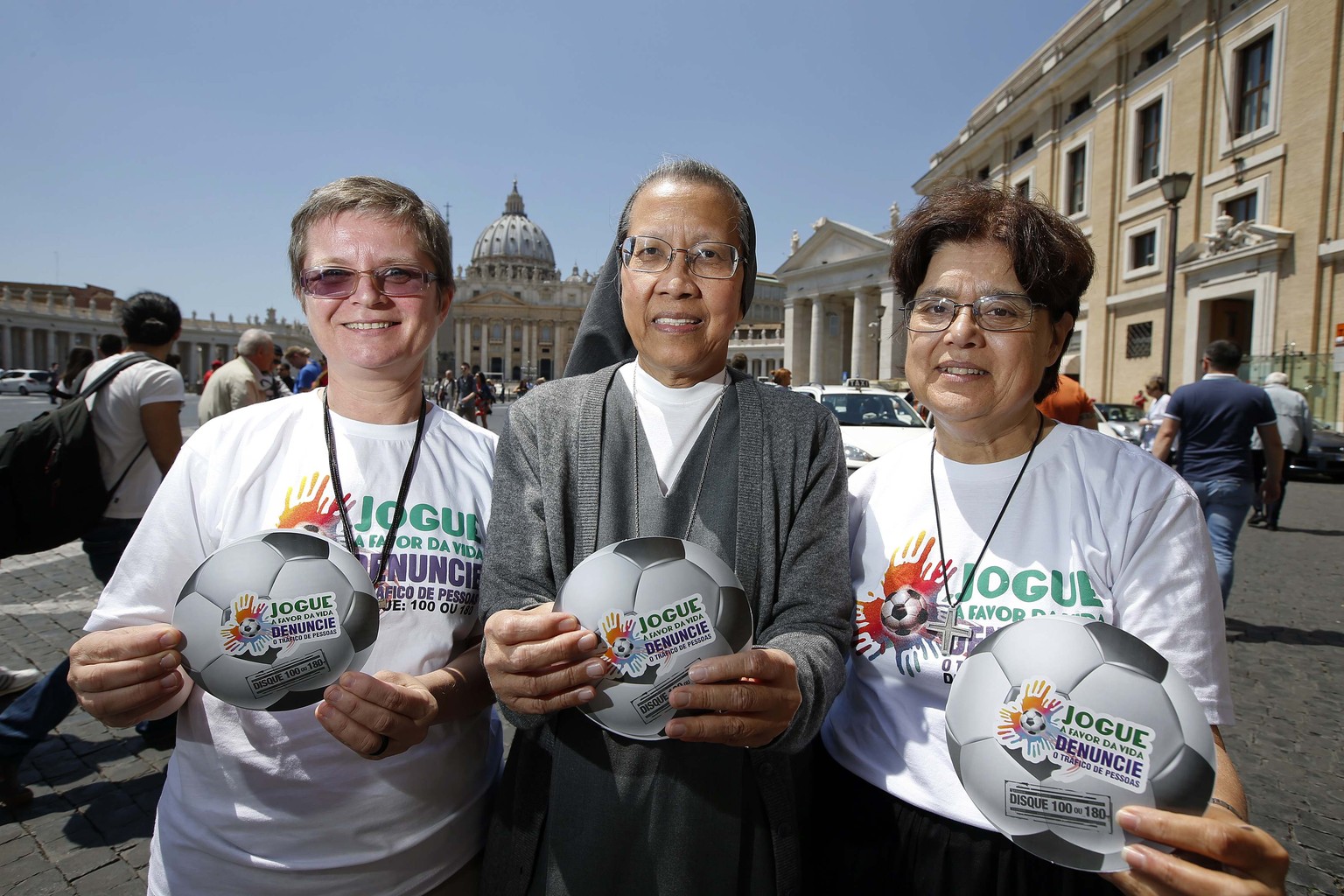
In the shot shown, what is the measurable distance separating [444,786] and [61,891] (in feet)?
7.01

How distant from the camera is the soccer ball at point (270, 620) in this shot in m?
1.23

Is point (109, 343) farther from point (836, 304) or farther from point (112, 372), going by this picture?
point (836, 304)

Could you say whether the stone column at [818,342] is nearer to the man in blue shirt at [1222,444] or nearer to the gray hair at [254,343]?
the man in blue shirt at [1222,444]

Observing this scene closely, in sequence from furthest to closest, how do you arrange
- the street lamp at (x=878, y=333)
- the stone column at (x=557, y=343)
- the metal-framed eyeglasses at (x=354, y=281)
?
the stone column at (x=557, y=343) → the street lamp at (x=878, y=333) → the metal-framed eyeglasses at (x=354, y=281)

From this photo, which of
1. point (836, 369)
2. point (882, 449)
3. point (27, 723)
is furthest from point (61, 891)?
point (836, 369)

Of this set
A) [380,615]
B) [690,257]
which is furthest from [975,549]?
[380,615]

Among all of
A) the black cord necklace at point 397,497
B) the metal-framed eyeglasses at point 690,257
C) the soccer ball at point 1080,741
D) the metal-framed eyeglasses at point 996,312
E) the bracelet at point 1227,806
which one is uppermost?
the metal-framed eyeglasses at point 690,257

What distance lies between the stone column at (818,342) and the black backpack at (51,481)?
1780 inches

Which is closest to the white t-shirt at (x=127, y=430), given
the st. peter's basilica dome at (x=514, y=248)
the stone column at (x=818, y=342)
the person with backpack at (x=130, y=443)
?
the person with backpack at (x=130, y=443)

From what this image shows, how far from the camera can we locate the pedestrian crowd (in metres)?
1.31

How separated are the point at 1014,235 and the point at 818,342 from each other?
4710 centimetres

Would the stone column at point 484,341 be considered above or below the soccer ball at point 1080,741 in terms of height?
above

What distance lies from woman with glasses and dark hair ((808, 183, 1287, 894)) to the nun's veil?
377mm

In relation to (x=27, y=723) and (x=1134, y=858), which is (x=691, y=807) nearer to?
(x=1134, y=858)
